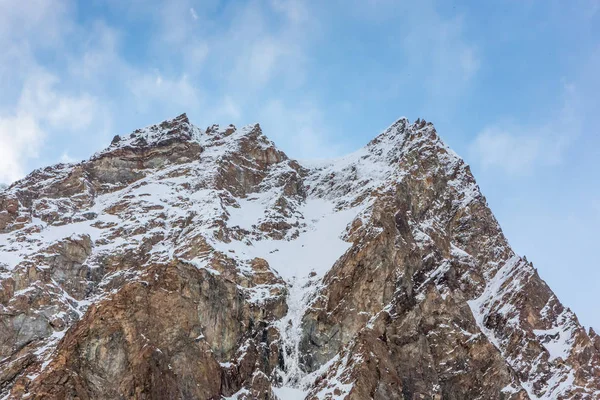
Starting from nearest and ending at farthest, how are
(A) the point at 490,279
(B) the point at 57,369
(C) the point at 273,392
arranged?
1. (B) the point at 57,369
2. (C) the point at 273,392
3. (A) the point at 490,279

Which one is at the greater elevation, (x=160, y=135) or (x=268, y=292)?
(x=160, y=135)

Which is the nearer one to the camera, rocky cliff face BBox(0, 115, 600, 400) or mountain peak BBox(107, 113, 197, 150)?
rocky cliff face BBox(0, 115, 600, 400)

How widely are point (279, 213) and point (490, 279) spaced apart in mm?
36793

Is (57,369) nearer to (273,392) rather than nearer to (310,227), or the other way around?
(273,392)

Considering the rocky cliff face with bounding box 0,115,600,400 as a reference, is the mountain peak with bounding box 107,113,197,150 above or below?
above

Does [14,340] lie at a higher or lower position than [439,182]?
lower

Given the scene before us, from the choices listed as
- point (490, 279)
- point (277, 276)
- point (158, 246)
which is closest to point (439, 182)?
point (490, 279)

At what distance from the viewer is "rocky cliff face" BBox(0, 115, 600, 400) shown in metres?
73.0

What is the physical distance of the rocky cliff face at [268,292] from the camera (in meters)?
73.0

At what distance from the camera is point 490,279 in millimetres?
98750

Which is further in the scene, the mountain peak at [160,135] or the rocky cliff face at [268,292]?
the mountain peak at [160,135]

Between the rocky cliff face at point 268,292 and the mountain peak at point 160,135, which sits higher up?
the mountain peak at point 160,135

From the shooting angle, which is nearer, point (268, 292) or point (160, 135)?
point (268, 292)

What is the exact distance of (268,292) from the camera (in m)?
88.9
